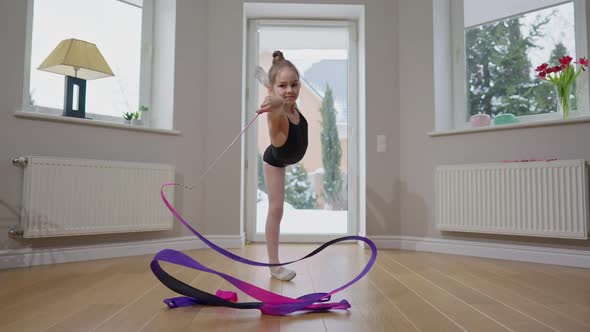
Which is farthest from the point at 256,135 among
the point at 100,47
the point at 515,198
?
the point at 515,198

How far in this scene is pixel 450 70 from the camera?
3.47 m

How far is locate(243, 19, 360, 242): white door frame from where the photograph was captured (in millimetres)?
3762

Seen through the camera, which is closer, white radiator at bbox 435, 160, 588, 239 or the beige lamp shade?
white radiator at bbox 435, 160, 588, 239

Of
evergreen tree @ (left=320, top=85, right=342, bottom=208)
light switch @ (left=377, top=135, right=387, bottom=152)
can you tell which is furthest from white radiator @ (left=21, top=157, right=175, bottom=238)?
light switch @ (left=377, top=135, right=387, bottom=152)

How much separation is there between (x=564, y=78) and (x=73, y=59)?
3.33 m

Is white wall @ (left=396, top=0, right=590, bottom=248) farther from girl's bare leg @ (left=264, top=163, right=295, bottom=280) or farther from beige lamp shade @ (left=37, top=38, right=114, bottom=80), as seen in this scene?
beige lamp shade @ (left=37, top=38, right=114, bottom=80)

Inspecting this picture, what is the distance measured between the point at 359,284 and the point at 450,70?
234cm

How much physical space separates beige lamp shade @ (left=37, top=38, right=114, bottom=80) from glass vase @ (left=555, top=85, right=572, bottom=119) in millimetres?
3147

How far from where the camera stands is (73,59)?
2.65m

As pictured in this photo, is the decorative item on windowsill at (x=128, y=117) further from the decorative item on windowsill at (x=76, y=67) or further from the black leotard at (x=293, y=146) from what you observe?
the black leotard at (x=293, y=146)

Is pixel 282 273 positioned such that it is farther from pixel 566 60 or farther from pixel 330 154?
pixel 566 60

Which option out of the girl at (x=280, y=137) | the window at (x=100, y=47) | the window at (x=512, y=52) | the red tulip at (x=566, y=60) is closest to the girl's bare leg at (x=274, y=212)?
the girl at (x=280, y=137)

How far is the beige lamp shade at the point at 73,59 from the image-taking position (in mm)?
2638

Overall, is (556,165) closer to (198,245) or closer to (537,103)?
(537,103)
